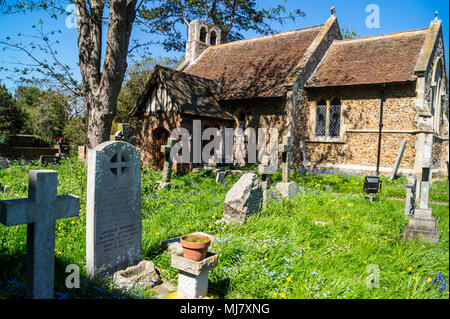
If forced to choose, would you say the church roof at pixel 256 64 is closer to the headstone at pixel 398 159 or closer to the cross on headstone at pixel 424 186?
the headstone at pixel 398 159

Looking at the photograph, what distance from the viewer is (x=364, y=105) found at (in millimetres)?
14633

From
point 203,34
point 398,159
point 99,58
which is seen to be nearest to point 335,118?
point 398,159

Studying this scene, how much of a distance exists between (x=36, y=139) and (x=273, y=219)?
23.2 meters

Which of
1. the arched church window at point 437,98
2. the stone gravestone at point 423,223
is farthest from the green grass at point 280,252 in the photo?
the arched church window at point 437,98

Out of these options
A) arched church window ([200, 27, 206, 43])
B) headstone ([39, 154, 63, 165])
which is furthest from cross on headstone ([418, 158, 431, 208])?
arched church window ([200, 27, 206, 43])

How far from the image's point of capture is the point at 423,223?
18.2ft

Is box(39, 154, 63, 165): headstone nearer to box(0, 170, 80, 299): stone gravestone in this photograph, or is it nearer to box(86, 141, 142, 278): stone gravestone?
box(86, 141, 142, 278): stone gravestone

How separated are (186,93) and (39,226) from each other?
12691 millimetres

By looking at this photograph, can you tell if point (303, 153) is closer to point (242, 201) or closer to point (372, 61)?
point (372, 61)

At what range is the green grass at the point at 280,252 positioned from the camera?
3639mm

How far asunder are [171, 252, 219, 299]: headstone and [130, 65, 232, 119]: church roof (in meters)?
10.7

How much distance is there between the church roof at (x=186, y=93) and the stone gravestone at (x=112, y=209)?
32.4ft

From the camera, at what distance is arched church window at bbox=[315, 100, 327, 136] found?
51.8 feet
